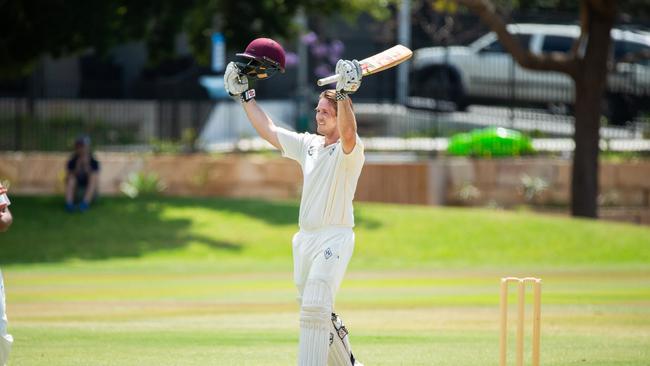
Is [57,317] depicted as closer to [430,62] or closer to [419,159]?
[419,159]

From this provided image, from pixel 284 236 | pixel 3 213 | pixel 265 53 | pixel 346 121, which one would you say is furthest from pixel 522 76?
pixel 3 213

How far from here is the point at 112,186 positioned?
24516 mm

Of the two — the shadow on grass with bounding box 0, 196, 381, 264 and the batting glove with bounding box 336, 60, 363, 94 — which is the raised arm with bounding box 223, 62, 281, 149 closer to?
the batting glove with bounding box 336, 60, 363, 94

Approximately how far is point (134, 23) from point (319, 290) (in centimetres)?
1505

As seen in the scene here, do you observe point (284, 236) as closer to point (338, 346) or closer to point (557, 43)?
point (557, 43)

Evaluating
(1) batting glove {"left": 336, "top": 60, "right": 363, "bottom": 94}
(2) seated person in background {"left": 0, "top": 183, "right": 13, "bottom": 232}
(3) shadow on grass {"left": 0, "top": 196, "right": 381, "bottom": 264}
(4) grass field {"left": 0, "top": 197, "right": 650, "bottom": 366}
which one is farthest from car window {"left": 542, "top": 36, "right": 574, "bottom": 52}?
(2) seated person in background {"left": 0, "top": 183, "right": 13, "bottom": 232}

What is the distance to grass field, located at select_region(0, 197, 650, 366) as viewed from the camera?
1048cm

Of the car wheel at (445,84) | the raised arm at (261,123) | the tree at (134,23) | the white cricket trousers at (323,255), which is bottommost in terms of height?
the white cricket trousers at (323,255)

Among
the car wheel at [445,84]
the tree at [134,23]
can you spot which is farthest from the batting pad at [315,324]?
the car wheel at [445,84]

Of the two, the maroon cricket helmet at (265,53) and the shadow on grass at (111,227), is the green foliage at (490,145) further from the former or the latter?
the maroon cricket helmet at (265,53)

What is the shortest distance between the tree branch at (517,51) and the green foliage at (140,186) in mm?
6927

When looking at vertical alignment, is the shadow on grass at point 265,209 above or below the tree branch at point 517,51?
below

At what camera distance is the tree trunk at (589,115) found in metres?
22.8

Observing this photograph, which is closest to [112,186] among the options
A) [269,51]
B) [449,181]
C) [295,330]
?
[449,181]
